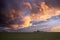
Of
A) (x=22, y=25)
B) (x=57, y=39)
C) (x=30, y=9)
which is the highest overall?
(x=30, y=9)

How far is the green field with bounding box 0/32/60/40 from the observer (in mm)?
2391

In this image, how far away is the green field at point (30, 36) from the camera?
7.84ft

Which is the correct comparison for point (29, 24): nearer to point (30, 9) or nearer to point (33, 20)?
point (33, 20)

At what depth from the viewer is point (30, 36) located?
242 cm

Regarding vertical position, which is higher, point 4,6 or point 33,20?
point 4,6

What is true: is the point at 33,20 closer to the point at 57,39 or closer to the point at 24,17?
the point at 24,17

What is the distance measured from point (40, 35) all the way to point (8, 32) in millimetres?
622

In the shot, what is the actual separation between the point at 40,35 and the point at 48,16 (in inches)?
15.5

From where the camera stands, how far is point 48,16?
7.92ft

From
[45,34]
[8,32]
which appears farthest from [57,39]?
[8,32]

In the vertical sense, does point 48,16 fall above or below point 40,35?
above

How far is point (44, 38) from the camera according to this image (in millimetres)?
2398

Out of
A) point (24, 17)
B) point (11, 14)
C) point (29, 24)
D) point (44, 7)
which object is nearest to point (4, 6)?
point (11, 14)

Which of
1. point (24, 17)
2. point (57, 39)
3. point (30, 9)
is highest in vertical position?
point (30, 9)
